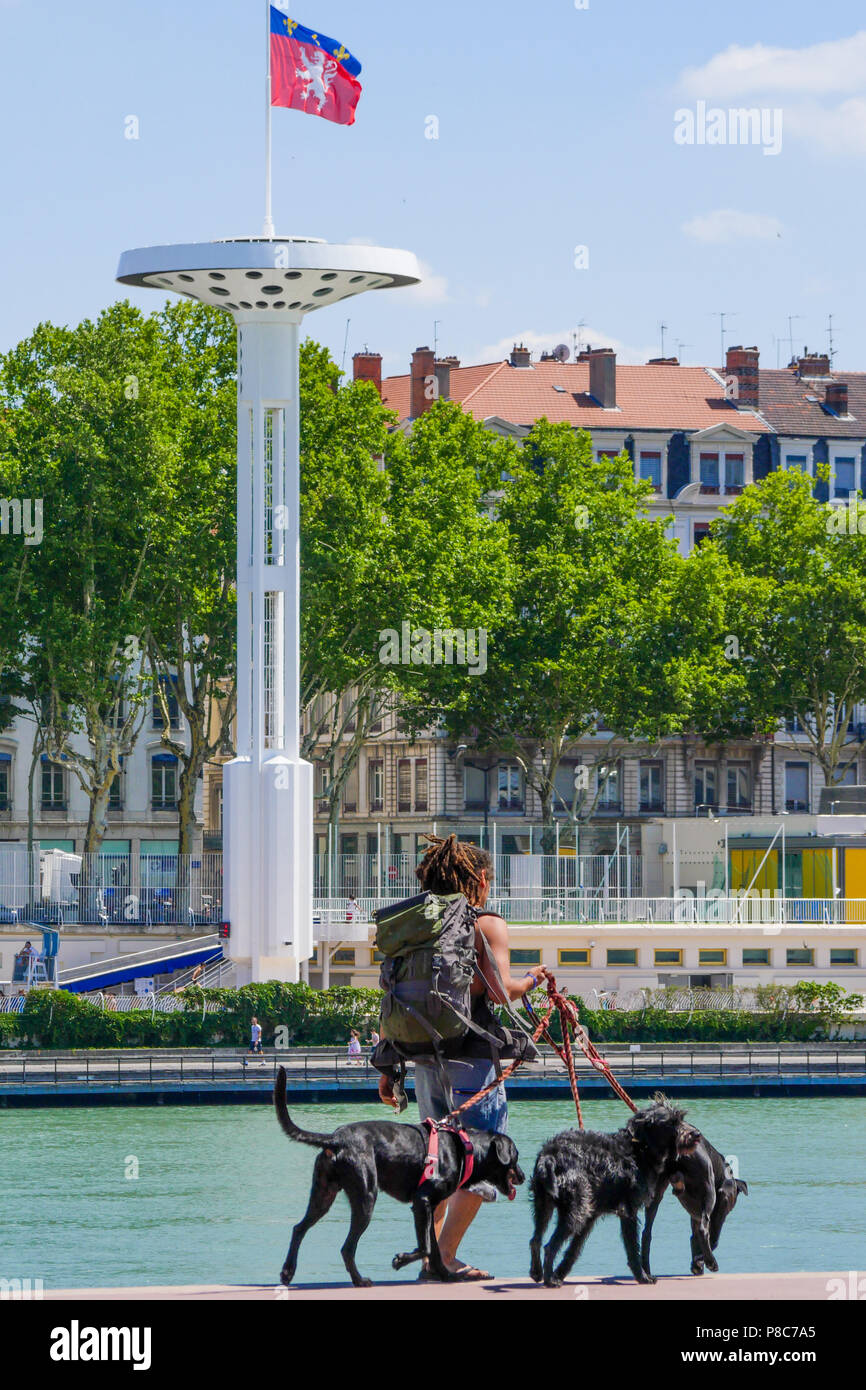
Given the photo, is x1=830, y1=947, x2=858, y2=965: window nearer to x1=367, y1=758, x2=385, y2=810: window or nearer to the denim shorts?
x1=367, y1=758, x2=385, y2=810: window

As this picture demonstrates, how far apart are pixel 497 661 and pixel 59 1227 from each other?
43.6 m

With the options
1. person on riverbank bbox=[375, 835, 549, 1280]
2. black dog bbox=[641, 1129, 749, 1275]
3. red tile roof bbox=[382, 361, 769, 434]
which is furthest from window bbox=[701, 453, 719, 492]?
person on riverbank bbox=[375, 835, 549, 1280]

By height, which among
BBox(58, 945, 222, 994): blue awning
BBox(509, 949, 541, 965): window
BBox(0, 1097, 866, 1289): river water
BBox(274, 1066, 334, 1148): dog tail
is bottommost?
BBox(0, 1097, 866, 1289): river water

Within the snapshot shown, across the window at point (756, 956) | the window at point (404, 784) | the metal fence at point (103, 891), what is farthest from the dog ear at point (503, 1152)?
the window at point (404, 784)

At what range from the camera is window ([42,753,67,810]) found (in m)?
80.6

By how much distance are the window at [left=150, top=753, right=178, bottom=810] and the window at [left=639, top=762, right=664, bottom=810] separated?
646 inches

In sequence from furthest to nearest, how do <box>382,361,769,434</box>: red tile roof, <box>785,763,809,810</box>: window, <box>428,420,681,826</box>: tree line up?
<box>382,361,769,434</box>: red tile roof < <box>785,763,809,810</box>: window < <box>428,420,681,826</box>: tree

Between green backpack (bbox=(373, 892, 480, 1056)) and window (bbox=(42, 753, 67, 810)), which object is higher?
window (bbox=(42, 753, 67, 810))

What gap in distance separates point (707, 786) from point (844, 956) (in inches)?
1003

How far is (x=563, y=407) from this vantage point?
86938 millimetres

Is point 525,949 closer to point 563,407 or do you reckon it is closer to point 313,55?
point 313,55

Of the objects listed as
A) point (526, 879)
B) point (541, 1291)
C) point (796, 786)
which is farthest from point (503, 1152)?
point (796, 786)

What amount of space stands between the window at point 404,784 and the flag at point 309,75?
127ft
